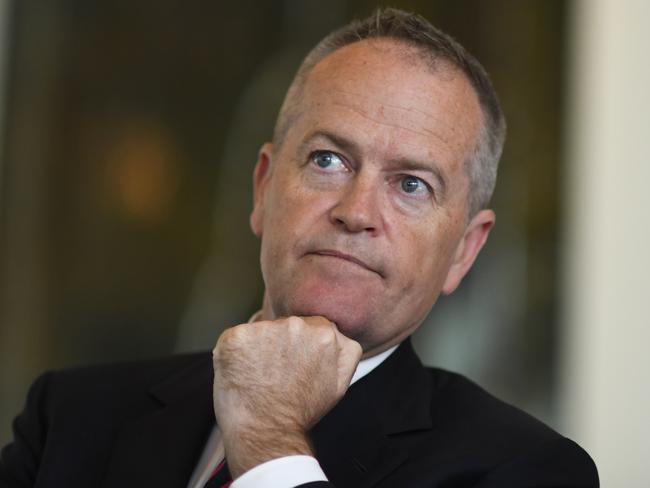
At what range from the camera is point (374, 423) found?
2.38 meters

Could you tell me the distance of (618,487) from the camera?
15.0 feet

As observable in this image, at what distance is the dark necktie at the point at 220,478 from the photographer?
225 centimetres

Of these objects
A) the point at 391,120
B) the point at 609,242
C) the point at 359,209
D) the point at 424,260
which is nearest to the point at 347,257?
the point at 359,209

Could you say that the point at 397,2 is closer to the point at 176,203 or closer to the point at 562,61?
the point at 562,61

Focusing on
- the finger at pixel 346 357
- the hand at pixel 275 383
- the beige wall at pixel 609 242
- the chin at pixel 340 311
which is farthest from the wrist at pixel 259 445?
the beige wall at pixel 609 242

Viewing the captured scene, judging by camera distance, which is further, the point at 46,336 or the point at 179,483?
the point at 46,336

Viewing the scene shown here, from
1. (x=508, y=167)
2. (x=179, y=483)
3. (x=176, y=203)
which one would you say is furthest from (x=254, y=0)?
(x=179, y=483)

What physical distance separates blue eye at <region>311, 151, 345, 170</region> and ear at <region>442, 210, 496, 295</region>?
1.33ft

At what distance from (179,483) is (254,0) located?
3263 millimetres

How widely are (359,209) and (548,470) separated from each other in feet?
2.30

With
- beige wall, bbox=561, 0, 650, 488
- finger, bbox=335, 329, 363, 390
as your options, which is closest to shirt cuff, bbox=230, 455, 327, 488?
finger, bbox=335, 329, 363, 390

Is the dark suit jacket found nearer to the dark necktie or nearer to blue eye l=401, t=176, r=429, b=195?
the dark necktie

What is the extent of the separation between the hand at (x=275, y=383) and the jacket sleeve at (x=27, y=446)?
29.4 inches

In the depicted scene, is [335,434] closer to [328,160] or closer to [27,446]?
[328,160]
